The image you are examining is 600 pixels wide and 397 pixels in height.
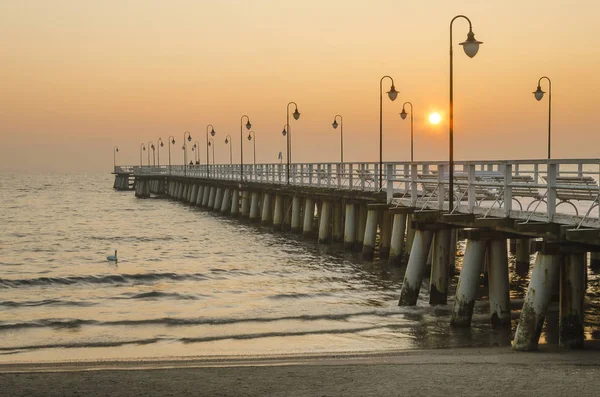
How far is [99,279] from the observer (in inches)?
1105

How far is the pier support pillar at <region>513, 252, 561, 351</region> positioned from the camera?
12.8 m

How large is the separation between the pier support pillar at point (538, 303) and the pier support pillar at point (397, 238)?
987 centimetres

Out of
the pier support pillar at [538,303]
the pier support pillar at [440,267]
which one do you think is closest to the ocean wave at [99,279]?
the pier support pillar at [440,267]

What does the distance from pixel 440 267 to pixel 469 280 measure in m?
2.11

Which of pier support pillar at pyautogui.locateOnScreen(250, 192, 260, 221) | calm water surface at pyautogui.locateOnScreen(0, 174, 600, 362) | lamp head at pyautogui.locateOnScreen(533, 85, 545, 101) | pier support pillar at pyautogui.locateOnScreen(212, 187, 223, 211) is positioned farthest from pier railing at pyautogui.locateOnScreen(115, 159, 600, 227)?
pier support pillar at pyautogui.locateOnScreen(212, 187, 223, 211)

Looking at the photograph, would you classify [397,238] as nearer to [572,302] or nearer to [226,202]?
[572,302]

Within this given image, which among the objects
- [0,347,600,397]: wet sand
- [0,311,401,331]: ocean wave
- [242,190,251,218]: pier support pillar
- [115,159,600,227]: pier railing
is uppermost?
[115,159,600,227]: pier railing

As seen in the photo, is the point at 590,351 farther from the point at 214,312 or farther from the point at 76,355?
the point at 214,312

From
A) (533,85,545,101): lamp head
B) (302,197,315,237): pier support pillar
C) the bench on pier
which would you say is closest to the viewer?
the bench on pier

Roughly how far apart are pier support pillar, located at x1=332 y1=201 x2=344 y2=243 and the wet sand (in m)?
21.5

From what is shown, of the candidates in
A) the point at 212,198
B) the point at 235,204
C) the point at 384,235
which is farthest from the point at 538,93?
the point at 212,198

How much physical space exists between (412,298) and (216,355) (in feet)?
17.9

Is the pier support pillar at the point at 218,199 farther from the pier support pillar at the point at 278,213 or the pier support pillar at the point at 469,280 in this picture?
the pier support pillar at the point at 469,280

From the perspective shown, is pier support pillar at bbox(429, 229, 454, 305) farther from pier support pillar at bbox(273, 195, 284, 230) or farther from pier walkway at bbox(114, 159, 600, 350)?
pier support pillar at bbox(273, 195, 284, 230)
